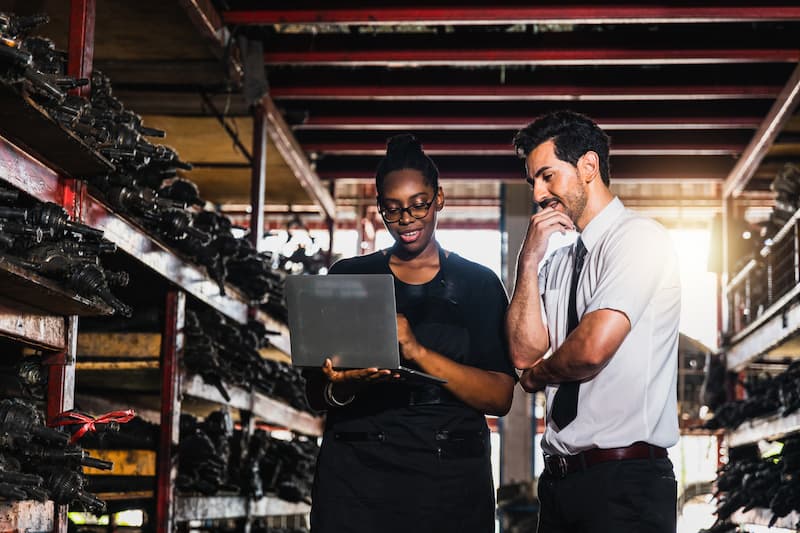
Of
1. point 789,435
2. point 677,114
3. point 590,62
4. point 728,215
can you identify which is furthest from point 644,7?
point 728,215

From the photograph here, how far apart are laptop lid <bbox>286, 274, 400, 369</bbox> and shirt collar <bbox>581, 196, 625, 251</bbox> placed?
58 centimetres

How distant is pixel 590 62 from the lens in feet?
23.5

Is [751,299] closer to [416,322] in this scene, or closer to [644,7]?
[644,7]

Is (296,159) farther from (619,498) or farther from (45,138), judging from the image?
(619,498)

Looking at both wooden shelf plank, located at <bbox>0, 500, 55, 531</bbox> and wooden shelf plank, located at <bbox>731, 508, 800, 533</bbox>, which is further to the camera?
wooden shelf plank, located at <bbox>731, 508, 800, 533</bbox>

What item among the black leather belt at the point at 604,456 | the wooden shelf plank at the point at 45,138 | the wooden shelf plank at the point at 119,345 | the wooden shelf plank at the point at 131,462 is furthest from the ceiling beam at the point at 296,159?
the black leather belt at the point at 604,456

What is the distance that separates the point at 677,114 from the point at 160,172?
214 inches

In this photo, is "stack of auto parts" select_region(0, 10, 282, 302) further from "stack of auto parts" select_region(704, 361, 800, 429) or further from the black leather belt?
"stack of auto parts" select_region(704, 361, 800, 429)

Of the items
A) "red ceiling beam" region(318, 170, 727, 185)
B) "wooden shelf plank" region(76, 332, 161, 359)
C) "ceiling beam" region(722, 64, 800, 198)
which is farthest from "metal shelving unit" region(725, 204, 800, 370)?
"wooden shelf plank" region(76, 332, 161, 359)

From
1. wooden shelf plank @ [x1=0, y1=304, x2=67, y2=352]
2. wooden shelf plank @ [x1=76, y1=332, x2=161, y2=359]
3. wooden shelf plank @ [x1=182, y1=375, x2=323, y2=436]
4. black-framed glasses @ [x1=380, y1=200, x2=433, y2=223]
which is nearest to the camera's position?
black-framed glasses @ [x1=380, y1=200, x2=433, y2=223]

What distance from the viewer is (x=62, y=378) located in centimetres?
358

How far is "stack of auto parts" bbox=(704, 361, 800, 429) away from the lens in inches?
254

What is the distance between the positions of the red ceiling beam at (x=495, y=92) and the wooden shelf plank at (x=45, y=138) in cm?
447

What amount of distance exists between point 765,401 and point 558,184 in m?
5.20
